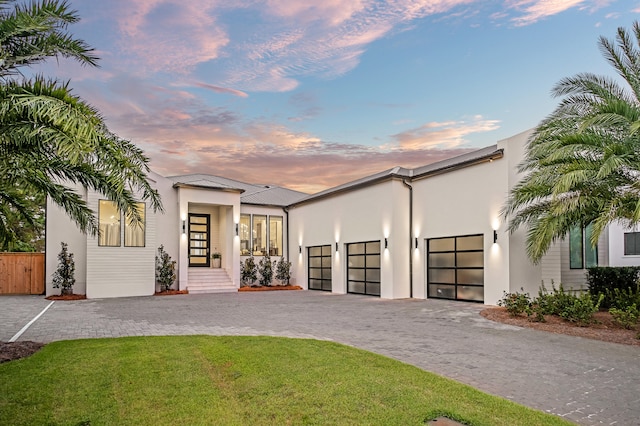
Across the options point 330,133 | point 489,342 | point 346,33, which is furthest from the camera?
point 330,133

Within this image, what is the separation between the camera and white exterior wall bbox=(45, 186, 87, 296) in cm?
1739

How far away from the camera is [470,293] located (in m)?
14.4

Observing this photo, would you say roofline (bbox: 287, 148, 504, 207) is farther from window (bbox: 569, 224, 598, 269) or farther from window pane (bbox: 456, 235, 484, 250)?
window (bbox: 569, 224, 598, 269)

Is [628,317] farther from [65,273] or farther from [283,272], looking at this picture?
[65,273]

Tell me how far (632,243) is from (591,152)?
9380 mm

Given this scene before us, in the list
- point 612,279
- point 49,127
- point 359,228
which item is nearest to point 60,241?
point 359,228

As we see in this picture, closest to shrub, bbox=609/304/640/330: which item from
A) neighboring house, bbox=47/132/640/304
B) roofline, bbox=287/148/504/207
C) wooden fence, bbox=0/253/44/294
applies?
neighboring house, bbox=47/132/640/304

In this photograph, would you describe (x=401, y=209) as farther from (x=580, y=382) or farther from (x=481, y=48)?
(x=580, y=382)

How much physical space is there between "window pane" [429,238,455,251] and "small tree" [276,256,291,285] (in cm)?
887

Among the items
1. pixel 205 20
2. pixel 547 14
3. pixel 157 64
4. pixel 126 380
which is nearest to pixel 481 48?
pixel 547 14

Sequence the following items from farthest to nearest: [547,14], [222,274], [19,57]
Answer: [222,274]
[547,14]
[19,57]

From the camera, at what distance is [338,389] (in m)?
4.84

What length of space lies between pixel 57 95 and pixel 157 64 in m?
8.52

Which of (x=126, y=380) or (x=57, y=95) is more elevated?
(x=57, y=95)
